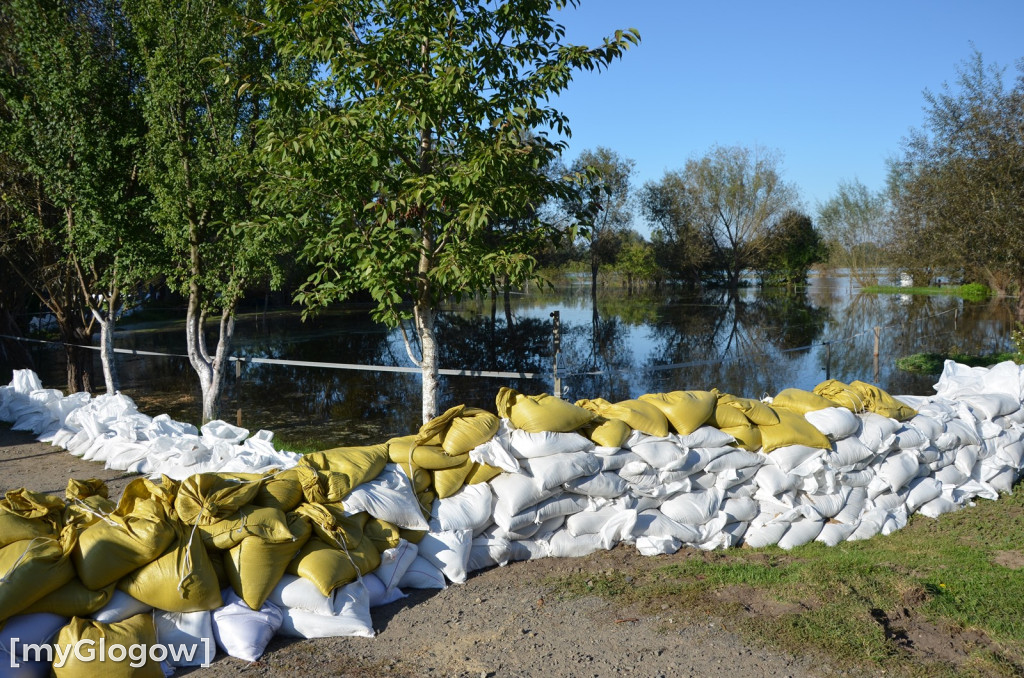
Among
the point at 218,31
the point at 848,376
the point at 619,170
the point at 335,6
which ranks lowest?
the point at 848,376

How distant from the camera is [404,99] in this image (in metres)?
5.37

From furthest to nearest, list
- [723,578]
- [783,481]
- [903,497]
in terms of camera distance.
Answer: [903,497]
[783,481]
[723,578]

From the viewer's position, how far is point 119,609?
309 cm

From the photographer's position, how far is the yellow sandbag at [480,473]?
422 centimetres

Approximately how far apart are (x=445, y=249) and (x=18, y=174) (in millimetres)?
7406

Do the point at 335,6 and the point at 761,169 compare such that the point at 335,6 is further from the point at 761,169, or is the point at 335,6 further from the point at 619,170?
the point at 761,169

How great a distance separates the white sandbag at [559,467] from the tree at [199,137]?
4.58 metres

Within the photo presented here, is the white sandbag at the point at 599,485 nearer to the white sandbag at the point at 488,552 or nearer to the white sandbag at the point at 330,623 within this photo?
the white sandbag at the point at 488,552

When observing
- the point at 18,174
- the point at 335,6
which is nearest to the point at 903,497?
the point at 335,6

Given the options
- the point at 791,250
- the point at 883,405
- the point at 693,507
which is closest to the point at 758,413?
the point at 693,507

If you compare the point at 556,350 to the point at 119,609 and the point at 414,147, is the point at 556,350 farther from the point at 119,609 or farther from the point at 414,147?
the point at 119,609

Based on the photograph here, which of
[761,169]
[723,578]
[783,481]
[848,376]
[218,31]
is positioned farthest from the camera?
[761,169]

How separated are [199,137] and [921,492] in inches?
316

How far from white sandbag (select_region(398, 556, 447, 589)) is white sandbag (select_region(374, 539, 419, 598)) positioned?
45 mm
